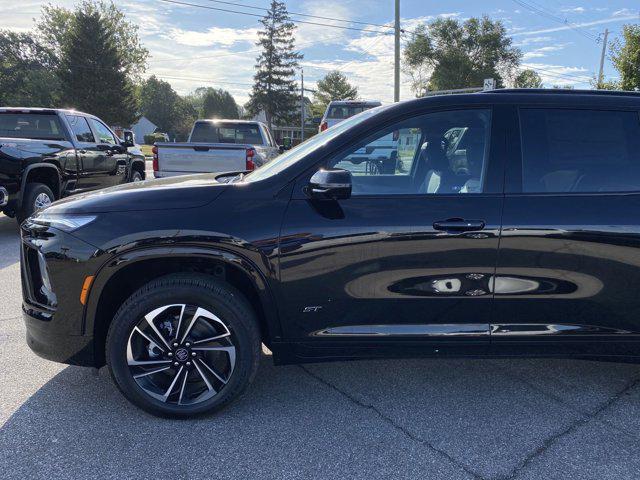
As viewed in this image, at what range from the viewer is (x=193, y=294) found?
2.58 m

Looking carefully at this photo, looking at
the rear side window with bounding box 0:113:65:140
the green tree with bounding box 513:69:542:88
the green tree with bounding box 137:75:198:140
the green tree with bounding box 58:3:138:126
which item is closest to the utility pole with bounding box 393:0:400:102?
the rear side window with bounding box 0:113:65:140

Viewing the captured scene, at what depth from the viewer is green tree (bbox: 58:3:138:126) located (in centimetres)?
4144

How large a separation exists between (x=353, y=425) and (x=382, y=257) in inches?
39.0

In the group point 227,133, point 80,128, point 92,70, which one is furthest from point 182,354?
point 92,70

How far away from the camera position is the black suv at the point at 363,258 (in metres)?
2.57

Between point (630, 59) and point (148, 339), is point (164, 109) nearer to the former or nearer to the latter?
point (630, 59)

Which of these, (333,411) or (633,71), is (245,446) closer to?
(333,411)

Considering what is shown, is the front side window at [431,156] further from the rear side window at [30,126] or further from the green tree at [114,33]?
the green tree at [114,33]

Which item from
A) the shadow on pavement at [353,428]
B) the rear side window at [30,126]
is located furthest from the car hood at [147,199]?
the rear side window at [30,126]

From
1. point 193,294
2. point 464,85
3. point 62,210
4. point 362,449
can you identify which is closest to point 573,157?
point 362,449

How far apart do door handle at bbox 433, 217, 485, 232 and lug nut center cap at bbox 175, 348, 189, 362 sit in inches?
61.4

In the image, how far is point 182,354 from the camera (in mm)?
2686

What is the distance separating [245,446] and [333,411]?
0.59 meters

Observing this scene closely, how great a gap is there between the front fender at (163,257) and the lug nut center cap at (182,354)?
496 mm
